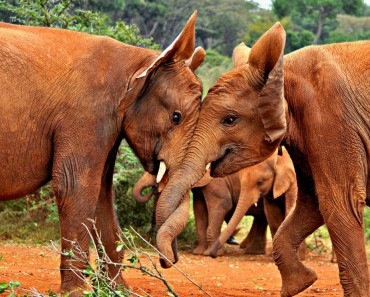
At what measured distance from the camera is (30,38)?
8438 millimetres

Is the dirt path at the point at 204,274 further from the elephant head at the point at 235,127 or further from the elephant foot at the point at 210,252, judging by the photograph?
the elephant head at the point at 235,127

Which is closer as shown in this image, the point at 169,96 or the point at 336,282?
the point at 169,96

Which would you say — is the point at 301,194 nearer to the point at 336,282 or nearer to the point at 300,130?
the point at 300,130

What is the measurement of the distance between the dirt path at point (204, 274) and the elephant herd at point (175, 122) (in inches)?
45.2

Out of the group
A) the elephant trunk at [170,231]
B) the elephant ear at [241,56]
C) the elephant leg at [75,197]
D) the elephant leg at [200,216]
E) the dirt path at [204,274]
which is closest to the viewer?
the elephant trunk at [170,231]

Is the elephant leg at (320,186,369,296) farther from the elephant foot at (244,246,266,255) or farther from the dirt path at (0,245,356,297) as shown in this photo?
the elephant foot at (244,246,266,255)

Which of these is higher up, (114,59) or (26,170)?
(114,59)

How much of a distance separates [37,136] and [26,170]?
0.29 m

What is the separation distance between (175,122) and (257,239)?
740 centimetres

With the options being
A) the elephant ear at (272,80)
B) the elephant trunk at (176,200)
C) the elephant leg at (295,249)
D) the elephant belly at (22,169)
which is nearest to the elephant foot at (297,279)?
the elephant leg at (295,249)

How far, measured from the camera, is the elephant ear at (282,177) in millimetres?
14489

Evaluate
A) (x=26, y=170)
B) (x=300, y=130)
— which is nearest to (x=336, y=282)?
(x=300, y=130)

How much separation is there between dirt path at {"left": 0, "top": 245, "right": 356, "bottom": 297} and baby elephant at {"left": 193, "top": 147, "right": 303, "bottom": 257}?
0.43 meters

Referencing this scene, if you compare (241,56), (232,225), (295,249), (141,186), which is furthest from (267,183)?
(241,56)
